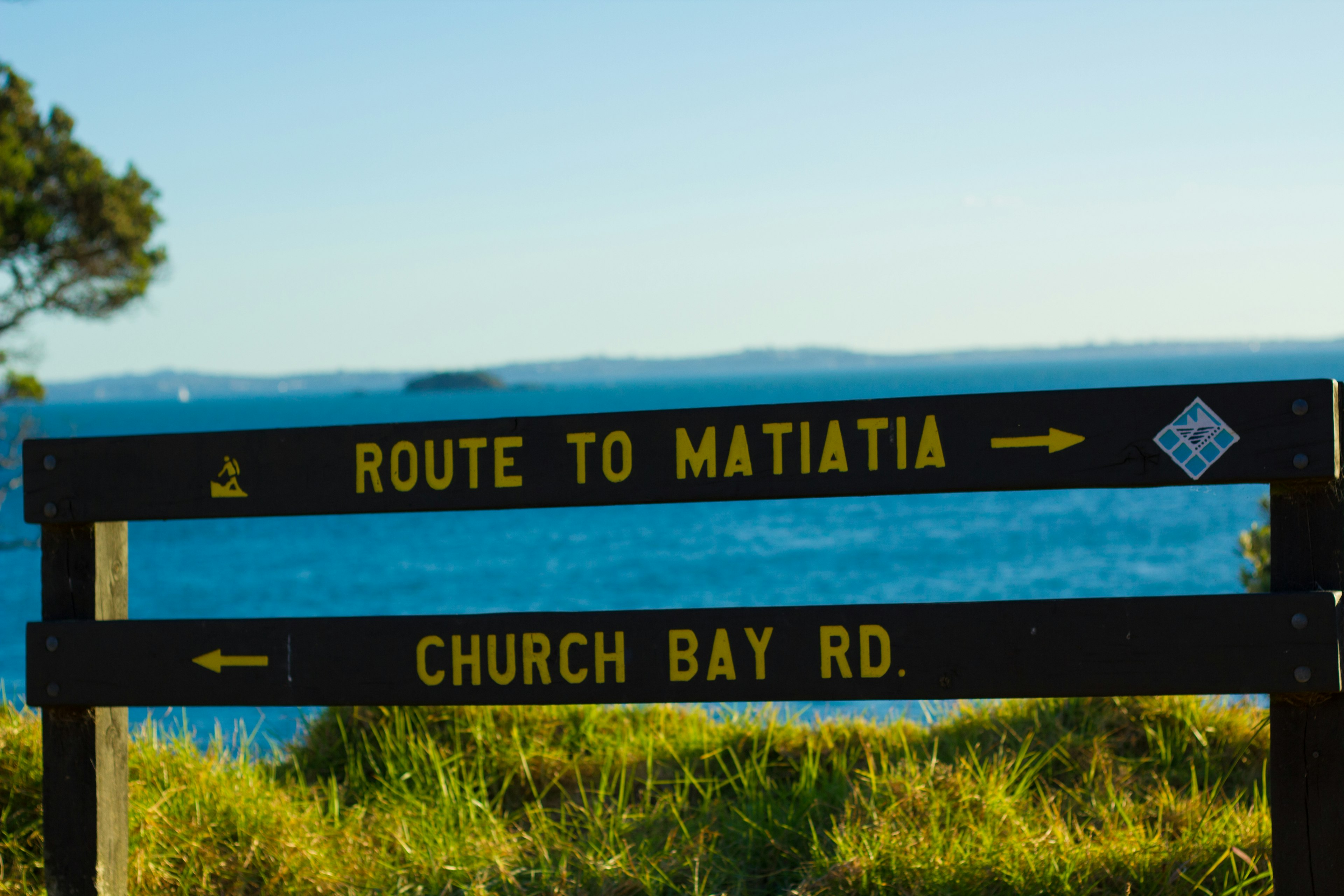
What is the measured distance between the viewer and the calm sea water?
31.9 m

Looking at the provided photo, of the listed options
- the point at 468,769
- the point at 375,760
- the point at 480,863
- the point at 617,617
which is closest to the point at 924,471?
the point at 617,617

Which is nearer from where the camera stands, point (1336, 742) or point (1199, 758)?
point (1336, 742)

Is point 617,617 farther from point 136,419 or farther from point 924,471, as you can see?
point 136,419

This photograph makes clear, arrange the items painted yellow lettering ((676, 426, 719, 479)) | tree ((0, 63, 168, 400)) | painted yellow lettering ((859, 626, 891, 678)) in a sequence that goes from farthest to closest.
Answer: tree ((0, 63, 168, 400)), painted yellow lettering ((676, 426, 719, 479)), painted yellow lettering ((859, 626, 891, 678))

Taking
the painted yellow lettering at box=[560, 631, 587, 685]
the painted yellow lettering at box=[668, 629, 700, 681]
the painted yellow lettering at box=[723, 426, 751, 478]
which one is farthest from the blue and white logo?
the painted yellow lettering at box=[560, 631, 587, 685]

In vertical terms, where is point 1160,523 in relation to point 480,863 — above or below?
below

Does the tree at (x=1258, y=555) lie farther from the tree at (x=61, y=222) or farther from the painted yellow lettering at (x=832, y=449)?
the tree at (x=61, y=222)

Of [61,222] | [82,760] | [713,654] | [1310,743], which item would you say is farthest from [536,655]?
[61,222]

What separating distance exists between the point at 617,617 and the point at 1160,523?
51.7m

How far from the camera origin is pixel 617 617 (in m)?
2.76

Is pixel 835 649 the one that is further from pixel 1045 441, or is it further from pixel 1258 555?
pixel 1258 555

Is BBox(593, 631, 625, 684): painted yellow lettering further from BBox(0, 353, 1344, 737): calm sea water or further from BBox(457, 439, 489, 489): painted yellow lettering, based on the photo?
BBox(0, 353, 1344, 737): calm sea water

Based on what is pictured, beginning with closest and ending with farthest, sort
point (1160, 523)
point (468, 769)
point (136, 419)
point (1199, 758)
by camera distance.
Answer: point (1199, 758)
point (468, 769)
point (1160, 523)
point (136, 419)

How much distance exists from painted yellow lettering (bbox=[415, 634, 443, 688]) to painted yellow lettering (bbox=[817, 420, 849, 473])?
3.39 ft
